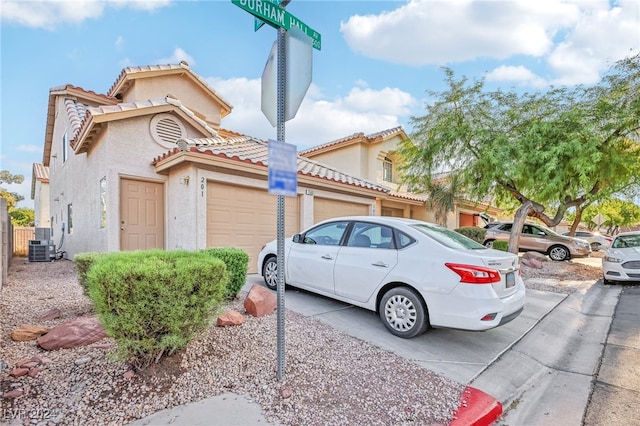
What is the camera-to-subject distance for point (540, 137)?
403 inches

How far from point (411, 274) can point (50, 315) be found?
4845mm

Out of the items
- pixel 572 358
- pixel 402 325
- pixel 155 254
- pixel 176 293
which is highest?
pixel 155 254

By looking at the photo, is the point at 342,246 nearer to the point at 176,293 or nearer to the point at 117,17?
the point at 176,293

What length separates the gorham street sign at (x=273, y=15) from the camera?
103 inches

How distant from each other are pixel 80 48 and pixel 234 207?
510cm

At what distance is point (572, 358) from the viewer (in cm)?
438

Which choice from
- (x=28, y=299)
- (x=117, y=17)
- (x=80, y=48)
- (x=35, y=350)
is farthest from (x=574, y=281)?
(x=80, y=48)

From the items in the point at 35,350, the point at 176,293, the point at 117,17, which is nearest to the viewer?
the point at 176,293

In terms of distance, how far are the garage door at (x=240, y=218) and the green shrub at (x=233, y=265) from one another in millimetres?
2604

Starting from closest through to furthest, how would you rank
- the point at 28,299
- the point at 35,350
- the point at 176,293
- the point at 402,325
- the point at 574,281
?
the point at 176,293 → the point at 35,350 → the point at 402,325 → the point at 28,299 → the point at 574,281

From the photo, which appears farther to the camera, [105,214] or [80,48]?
[105,214]

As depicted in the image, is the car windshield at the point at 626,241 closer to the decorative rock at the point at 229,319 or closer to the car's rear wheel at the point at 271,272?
the car's rear wheel at the point at 271,272

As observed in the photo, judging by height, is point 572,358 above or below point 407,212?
below

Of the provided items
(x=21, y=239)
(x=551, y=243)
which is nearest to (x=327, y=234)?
(x=551, y=243)
